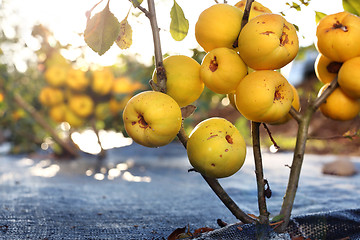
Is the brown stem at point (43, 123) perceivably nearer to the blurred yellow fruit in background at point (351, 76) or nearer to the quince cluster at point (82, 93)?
the quince cluster at point (82, 93)

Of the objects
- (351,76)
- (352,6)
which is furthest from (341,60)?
(352,6)

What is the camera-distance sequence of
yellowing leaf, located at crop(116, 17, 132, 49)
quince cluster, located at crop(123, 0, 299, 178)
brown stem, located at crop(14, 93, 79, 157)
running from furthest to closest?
brown stem, located at crop(14, 93, 79, 157)
yellowing leaf, located at crop(116, 17, 132, 49)
quince cluster, located at crop(123, 0, 299, 178)

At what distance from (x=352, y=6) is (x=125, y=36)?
463 millimetres

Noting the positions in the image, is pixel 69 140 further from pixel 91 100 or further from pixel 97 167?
pixel 91 100

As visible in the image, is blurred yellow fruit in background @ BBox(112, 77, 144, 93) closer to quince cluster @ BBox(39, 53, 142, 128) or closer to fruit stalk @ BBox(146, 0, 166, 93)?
quince cluster @ BBox(39, 53, 142, 128)

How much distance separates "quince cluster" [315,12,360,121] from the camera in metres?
0.66

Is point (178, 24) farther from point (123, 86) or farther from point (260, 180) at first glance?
point (123, 86)

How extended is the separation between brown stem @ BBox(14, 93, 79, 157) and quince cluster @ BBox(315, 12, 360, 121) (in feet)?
6.25

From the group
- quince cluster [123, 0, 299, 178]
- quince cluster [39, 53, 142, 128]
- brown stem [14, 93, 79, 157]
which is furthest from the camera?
brown stem [14, 93, 79, 157]

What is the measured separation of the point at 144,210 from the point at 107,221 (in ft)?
0.53

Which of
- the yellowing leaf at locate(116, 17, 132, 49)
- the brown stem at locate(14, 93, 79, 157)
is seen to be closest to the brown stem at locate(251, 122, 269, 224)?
the yellowing leaf at locate(116, 17, 132, 49)

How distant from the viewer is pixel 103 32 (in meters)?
0.64

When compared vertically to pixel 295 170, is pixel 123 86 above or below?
above

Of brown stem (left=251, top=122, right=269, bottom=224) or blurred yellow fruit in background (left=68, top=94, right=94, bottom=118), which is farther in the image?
blurred yellow fruit in background (left=68, top=94, right=94, bottom=118)
